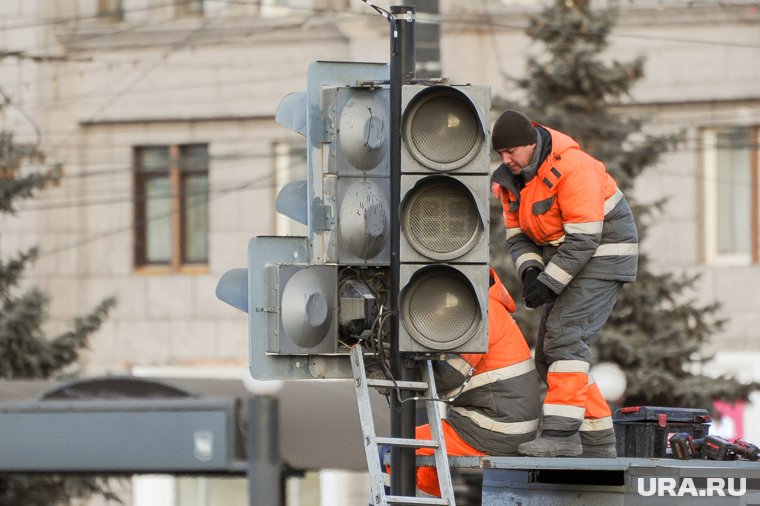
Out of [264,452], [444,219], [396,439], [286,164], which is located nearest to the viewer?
[396,439]

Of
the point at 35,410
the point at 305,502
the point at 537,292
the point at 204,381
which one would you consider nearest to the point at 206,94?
the point at 305,502

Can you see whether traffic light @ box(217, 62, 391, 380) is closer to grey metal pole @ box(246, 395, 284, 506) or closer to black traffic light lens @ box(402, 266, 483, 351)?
black traffic light lens @ box(402, 266, 483, 351)

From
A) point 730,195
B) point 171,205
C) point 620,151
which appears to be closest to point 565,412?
point 620,151

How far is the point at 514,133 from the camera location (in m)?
8.10

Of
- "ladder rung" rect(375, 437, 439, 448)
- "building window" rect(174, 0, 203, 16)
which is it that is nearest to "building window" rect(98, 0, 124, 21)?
"building window" rect(174, 0, 203, 16)

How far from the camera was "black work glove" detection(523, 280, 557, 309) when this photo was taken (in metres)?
8.23

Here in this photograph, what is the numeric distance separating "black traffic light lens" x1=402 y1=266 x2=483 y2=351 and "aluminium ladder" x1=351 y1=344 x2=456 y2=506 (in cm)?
22

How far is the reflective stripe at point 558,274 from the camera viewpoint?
8.16 meters

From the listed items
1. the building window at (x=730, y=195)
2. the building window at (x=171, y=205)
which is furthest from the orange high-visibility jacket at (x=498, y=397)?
the building window at (x=171, y=205)

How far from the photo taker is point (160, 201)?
972 inches

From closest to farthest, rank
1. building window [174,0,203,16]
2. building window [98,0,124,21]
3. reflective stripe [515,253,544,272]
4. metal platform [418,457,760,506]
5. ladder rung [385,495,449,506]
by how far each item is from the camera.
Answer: metal platform [418,457,760,506]
ladder rung [385,495,449,506]
reflective stripe [515,253,544,272]
building window [174,0,203,16]
building window [98,0,124,21]

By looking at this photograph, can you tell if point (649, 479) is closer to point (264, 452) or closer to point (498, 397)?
point (498, 397)

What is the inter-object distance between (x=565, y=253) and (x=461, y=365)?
27.3 inches

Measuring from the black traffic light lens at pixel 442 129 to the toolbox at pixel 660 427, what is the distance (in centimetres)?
154
